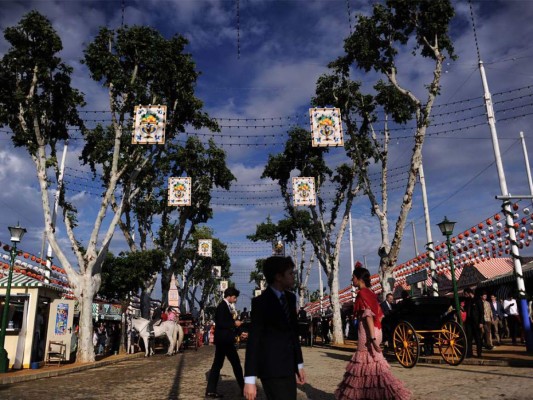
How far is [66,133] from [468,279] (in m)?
20.7

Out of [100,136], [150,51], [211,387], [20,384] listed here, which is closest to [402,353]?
[211,387]

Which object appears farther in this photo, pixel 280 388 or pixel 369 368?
pixel 369 368

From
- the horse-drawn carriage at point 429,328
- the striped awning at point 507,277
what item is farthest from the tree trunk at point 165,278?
the horse-drawn carriage at point 429,328

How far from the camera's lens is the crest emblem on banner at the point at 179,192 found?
74.2ft

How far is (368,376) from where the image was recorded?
5223 millimetres

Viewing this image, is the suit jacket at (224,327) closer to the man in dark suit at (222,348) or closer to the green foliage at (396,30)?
the man in dark suit at (222,348)

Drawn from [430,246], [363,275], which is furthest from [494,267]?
[363,275]

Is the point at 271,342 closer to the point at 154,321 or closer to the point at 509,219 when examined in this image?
the point at 509,219

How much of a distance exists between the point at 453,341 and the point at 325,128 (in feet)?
27.8

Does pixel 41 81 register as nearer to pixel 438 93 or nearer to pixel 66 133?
pixel 66 133

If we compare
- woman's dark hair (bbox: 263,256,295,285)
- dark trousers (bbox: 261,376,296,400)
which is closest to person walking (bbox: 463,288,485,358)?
woman's dark hair (bbox: 263,256,295,285)

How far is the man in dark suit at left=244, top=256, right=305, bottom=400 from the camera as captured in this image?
10.7 feet

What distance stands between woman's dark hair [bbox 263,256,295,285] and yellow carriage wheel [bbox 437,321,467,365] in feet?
24.1

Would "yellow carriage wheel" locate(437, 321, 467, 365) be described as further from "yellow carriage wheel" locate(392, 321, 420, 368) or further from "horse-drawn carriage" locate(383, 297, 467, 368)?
"yellow carriage wheel" locate(392, 321, 420, 368)
